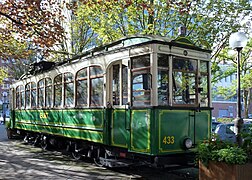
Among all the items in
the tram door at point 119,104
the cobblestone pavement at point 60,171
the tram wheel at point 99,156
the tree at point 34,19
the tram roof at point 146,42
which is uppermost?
the tree at point 34,19

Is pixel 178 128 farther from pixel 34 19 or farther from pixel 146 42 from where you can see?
pixel 34 19

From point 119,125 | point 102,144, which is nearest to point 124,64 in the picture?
point 119,125

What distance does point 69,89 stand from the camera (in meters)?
11.2

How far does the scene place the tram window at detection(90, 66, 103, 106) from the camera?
30.5 ft

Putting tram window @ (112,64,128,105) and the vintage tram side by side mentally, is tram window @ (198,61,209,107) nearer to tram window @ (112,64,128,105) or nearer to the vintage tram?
the vintage tram

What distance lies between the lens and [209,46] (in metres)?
13.8

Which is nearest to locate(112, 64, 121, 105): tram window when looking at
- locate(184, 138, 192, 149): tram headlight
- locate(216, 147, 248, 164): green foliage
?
locate(184, 138, 192, 149): tram headlight

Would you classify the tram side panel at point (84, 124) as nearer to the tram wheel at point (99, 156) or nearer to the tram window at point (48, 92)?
the tram wheel at point (99, 156)

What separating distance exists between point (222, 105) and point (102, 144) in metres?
53.0

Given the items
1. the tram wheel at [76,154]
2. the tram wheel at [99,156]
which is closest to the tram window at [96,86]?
the tram wheel at [99,156]

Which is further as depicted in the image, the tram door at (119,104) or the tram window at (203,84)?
the tram window at (203,84)

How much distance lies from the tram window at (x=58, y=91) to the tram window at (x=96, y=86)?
2.53 meters

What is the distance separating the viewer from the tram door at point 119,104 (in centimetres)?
814

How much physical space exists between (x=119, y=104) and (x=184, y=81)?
1.78 m
